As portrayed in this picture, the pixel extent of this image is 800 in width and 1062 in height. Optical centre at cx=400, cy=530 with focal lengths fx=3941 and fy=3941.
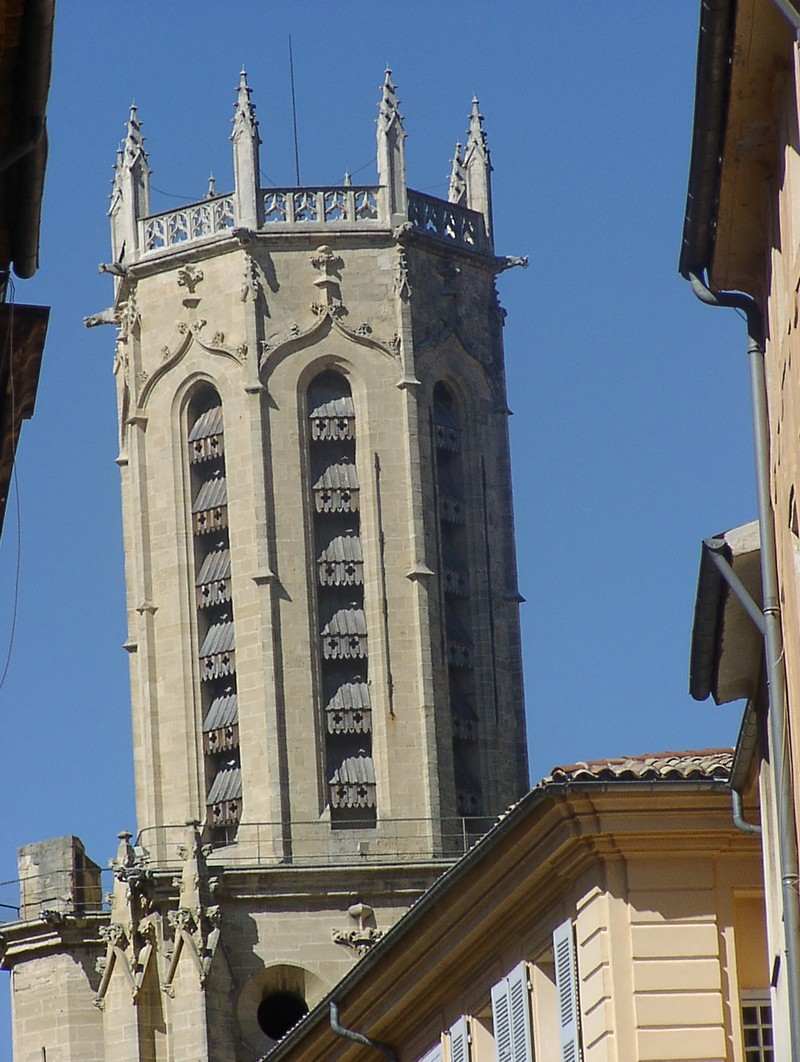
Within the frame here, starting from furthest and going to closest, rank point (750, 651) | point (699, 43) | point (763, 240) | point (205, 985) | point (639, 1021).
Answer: point (205, 985) → point (639, 1021) → point (750, 651) → point (763, 240) → point (699, 43)

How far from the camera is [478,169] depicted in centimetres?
8606

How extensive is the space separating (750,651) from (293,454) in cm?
5323

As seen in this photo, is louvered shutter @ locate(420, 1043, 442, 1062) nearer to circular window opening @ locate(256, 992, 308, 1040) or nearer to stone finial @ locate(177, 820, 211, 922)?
stone finial @ locate(177, 820, 211, 922)

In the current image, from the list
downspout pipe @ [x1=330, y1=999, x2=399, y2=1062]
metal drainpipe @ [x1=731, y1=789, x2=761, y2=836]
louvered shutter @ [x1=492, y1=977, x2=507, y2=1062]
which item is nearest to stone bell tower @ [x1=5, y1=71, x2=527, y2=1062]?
downspout pipe @ [x1=330, y1=999, x2=399, y2=1062]

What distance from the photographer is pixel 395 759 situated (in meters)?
81.2

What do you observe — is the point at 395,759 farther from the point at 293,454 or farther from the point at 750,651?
the point at 750,651

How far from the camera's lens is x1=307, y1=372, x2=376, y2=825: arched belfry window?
81.1 metres

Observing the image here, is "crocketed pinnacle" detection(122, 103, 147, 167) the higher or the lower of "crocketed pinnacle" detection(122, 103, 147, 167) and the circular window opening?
the higher

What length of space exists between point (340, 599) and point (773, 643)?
2185 inches

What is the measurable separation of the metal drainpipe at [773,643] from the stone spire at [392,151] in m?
56.4

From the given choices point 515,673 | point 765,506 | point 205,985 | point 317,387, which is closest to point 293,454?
point 317,387

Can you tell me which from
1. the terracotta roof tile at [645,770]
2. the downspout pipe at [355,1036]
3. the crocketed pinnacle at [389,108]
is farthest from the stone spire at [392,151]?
the terracotta roof tile at [645,770]

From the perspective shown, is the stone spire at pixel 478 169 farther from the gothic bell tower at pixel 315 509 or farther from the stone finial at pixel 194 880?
the stone finial at pixel 194 880

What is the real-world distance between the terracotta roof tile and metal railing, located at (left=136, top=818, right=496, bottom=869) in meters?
46.4
